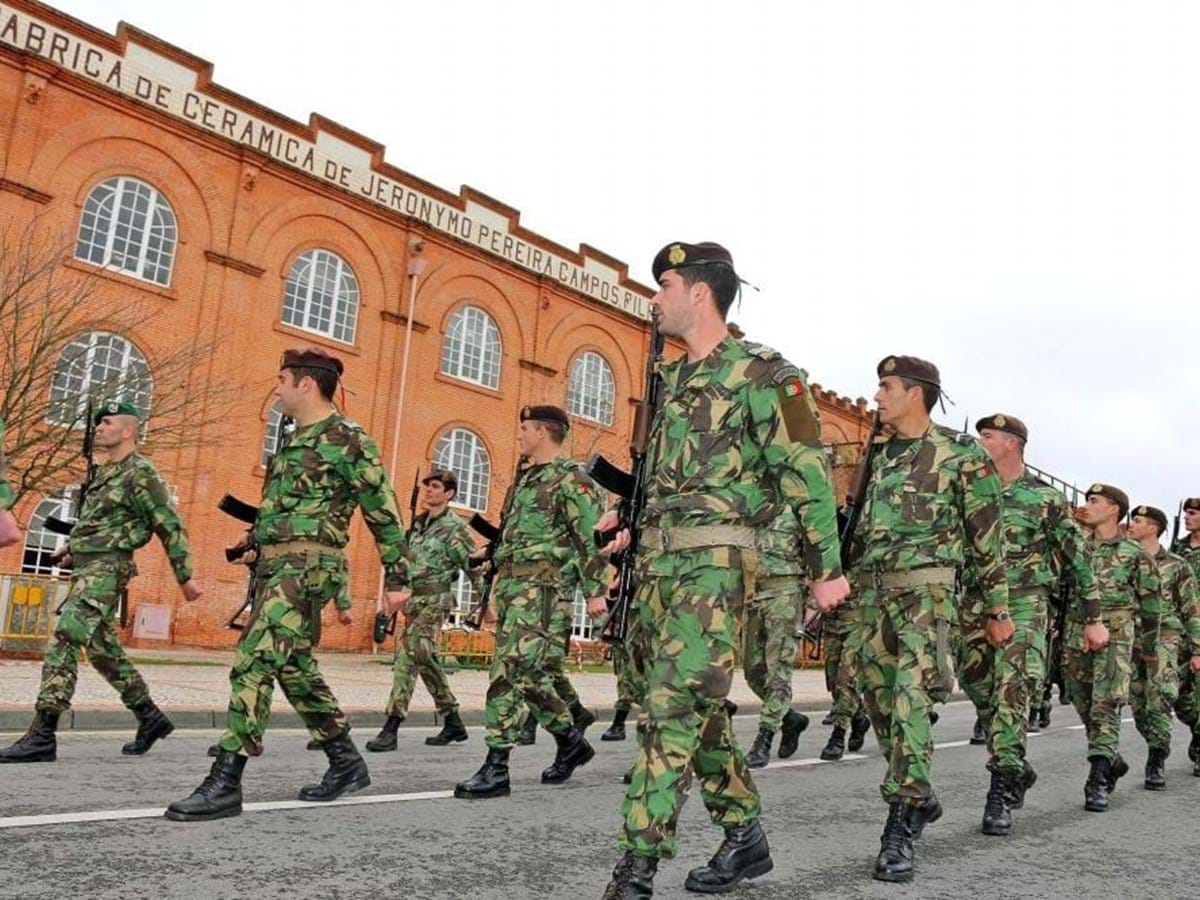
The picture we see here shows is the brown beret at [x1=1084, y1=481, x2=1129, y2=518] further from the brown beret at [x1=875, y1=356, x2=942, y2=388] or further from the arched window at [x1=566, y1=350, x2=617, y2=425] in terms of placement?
the arched window at [x1=566, y1=350, x2=617, y2=425]

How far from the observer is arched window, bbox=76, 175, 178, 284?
22.0 metres

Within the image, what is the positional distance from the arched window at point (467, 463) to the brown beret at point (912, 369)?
76.3 ft

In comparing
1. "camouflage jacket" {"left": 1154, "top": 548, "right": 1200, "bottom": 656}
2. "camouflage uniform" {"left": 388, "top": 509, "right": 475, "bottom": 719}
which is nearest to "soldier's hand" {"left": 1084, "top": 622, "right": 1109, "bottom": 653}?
"camouflage jacket" {"left": 1154, "top": 548, "right": 1200, "bottom": 656}

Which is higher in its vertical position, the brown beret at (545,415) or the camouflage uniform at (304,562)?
the brown beret at (545,415)

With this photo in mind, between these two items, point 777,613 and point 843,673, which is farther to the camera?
point 843,673

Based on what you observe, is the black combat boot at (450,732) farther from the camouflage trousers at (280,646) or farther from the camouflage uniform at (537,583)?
the camouflage trousers at (280,646)

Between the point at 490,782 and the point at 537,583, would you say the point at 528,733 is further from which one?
the point at 490,782

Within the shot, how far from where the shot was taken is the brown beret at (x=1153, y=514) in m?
9.13

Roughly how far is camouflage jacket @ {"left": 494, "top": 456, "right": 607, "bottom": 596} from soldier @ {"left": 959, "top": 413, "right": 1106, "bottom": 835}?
2.32 m

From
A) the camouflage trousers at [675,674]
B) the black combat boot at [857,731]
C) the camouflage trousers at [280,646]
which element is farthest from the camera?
the black combat boot at [857,731]

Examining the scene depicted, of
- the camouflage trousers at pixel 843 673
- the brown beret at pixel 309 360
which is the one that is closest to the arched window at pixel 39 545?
the camouflage trousers at pixel 843 673

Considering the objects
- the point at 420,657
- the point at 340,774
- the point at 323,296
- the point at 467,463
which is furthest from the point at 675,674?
the point at 467,463

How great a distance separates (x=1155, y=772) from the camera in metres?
8.29

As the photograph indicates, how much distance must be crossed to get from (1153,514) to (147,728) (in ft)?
26.1
